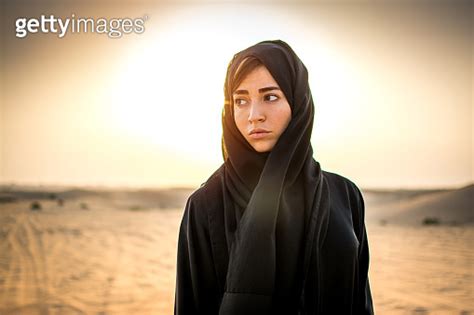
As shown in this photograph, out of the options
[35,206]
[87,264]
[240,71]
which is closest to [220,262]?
[240,71]

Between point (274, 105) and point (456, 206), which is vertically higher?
point (274, 105)

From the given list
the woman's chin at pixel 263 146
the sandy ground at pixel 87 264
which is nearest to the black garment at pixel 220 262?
the woman's chin at pixel 263 146

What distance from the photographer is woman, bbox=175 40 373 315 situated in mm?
1740

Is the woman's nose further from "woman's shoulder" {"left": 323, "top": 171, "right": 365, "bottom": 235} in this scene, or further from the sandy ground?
the sandy ground

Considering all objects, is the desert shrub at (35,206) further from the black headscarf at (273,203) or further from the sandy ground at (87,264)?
the black headscarf at (273,203)

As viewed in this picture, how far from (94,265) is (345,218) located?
858 centimetres

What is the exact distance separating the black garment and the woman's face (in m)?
0.21

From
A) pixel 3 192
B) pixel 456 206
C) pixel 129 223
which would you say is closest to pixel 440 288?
pixel 129 223

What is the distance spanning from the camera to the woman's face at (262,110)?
1789mm

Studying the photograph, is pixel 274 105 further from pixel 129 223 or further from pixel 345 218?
pixel 129 223

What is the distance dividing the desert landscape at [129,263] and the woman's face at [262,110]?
16.0ft

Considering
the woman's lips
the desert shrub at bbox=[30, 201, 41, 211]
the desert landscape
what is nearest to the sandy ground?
the desert landscape

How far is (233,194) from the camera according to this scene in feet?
6.05

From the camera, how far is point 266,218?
1750 mm
